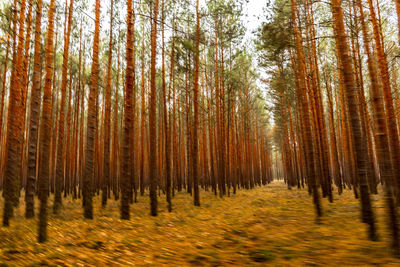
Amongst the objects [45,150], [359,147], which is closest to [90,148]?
[45,150]

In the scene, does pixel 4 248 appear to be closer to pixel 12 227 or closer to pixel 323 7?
pixel 12 227

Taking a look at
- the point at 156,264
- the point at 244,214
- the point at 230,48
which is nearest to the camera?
the point at 156,264

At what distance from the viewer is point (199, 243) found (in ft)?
15.6

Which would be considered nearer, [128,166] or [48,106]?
→ [48,106]

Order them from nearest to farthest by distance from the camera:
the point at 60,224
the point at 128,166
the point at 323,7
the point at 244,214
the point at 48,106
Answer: the point at 48,106
the point at 60,224
the point at 128,166
the point at 244,214
the point at 323,7

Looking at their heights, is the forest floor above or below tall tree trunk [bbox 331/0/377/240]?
below

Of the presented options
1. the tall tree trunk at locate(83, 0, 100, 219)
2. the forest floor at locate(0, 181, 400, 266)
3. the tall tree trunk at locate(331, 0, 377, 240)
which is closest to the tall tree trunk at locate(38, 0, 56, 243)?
the forest floor at locate(0, 181, 400, 266)

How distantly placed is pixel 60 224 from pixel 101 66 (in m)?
12.8

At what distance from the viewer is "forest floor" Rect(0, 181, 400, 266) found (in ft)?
11.6

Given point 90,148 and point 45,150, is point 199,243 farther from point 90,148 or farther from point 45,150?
point 90,148

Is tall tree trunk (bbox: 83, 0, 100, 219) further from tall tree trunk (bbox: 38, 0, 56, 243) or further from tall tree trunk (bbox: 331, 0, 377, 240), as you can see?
tall tree trunk (bbox: 331, 0, 377, 240)

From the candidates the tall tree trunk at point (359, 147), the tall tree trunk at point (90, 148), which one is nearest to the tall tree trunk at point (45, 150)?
the tall tree trunk at point (90, 148)

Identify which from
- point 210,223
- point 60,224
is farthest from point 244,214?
point 60,224

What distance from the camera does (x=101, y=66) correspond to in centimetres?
1614
